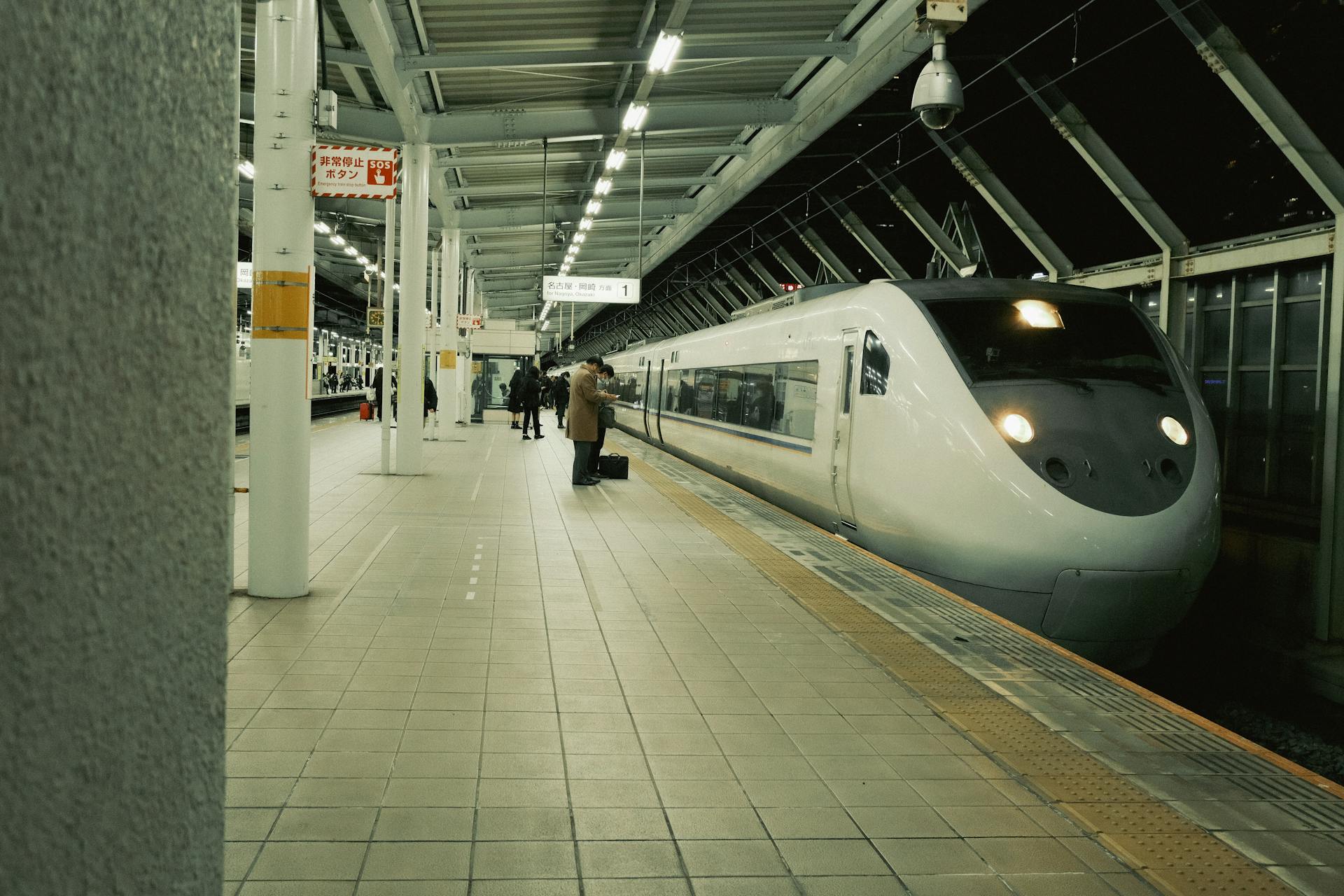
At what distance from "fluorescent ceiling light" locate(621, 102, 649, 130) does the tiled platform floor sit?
789 cm

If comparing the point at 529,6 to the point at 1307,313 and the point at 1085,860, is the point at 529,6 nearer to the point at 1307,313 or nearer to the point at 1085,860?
the point at 1307,313

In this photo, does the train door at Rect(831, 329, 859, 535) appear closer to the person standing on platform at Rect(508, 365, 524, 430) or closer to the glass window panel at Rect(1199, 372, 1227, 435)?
the glass window panel at Rect(1199, 372, 1227, 435)

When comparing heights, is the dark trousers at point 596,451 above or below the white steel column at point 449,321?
below

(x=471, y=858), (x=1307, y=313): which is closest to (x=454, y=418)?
(x=1307, y=313)

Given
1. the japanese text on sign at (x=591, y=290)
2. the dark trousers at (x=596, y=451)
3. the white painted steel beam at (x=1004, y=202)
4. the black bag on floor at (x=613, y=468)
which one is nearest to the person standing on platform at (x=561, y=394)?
the japanese text on sign at (x=591, y=290)

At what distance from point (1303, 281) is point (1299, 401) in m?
1.12

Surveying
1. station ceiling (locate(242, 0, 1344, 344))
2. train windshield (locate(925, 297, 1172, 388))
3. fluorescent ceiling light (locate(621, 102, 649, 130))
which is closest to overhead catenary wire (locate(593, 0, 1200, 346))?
station ceiling (locate(242, 0, 1344, 344))

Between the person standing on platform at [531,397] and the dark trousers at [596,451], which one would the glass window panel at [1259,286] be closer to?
the dark trousers at [596,451]

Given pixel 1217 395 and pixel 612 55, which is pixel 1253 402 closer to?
pixel 1217 395

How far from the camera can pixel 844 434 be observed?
8.81 m

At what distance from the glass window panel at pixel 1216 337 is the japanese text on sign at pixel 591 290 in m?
10.8

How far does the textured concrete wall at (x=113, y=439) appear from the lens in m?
0.66

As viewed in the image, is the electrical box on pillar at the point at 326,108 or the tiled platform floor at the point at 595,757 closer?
the tiled platform floor at the point at 595,757

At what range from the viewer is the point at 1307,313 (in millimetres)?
9828
